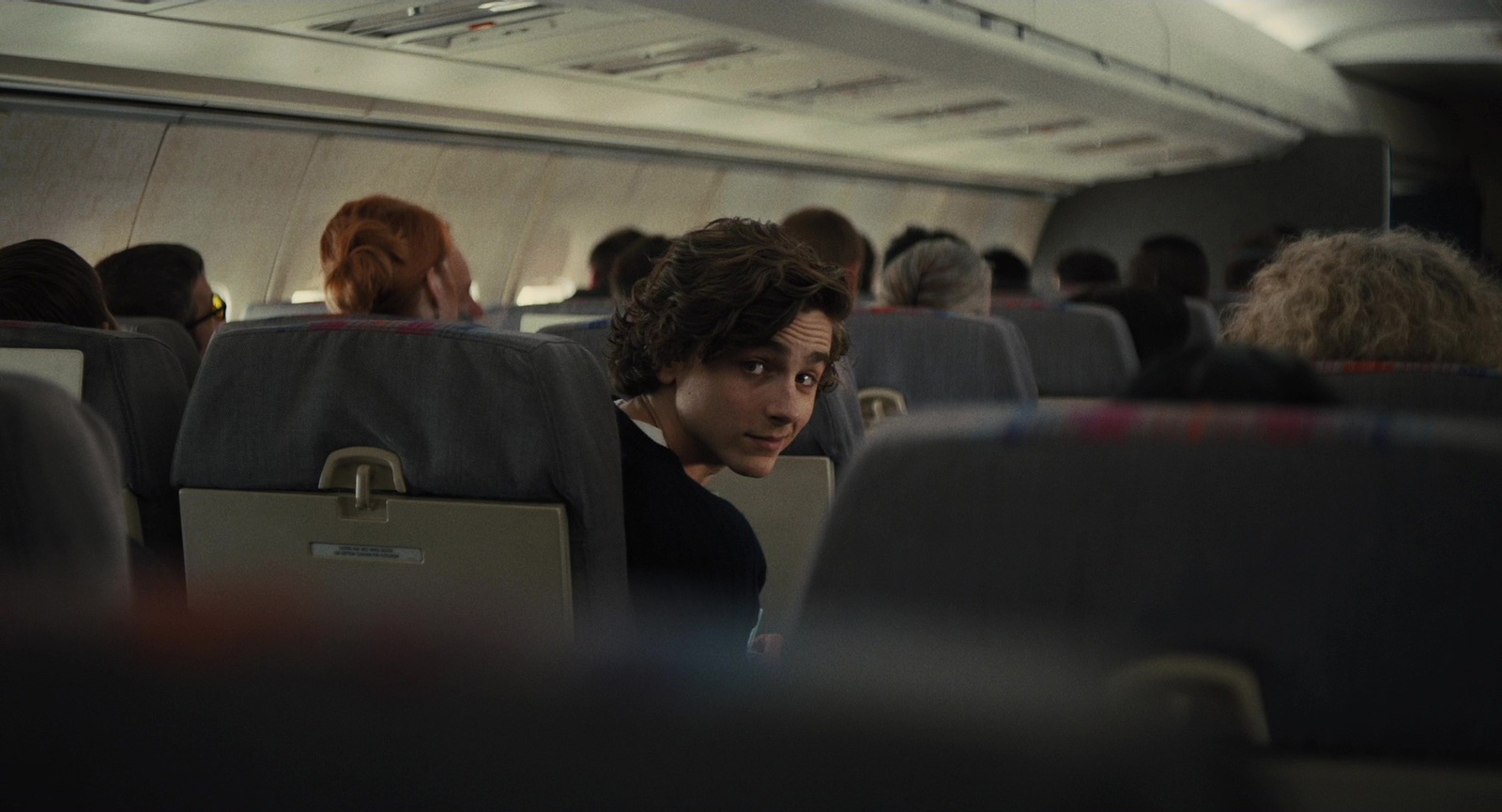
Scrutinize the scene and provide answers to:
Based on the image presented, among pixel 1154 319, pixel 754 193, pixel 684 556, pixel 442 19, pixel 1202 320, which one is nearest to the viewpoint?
pixel 684 556

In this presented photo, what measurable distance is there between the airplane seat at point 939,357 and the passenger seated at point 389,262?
1.07 metres

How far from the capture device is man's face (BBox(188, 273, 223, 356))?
16.5 feet

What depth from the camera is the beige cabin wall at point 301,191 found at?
726 cm

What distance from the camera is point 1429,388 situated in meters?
2.36

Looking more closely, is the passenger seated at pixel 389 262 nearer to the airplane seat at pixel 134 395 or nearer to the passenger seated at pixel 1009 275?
the airplane seat at pixel 134 395

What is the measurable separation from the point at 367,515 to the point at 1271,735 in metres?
1.61

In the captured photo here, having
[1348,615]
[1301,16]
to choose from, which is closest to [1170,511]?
[1348,615]

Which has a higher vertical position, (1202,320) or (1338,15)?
(1338,15)

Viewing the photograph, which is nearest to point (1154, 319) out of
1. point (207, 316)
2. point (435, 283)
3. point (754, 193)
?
point (435, 283)

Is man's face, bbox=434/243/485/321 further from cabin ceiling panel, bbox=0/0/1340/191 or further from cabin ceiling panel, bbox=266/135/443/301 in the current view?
cabin ceiling panel, bbox=266/135/443/301

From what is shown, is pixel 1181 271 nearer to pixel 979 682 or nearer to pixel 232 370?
pixel 232 370

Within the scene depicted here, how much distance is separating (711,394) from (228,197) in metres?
7.11

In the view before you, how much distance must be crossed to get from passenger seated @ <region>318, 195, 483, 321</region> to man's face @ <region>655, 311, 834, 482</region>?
1288 millimetres

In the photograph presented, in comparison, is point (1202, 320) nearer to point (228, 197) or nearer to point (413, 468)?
point (413, 468)
